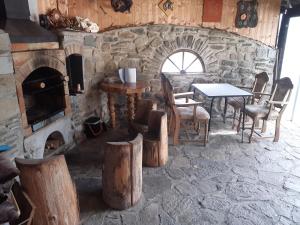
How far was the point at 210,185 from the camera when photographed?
2.75 m

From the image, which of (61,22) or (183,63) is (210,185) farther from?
(61,22)

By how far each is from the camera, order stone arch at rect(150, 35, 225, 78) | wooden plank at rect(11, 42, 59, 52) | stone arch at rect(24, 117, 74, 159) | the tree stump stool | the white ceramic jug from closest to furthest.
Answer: the tree stump stool, wooden plank at rect(11, 42, 59, 52), stone arch at rect(24, 117, 74, 159), the white ceramic jug, stone arch at rect(150, 35, 225, 78)

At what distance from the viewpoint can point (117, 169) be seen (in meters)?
2.26

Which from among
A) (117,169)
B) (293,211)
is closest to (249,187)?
(293,211)

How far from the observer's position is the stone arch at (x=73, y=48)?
3.33 meters

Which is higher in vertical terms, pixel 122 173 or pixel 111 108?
pixel 111 108

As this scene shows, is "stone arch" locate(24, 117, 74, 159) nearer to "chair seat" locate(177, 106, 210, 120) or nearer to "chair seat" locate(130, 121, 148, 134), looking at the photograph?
"chair seat" locate(130, 121, 148, 134)

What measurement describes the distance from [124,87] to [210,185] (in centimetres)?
201

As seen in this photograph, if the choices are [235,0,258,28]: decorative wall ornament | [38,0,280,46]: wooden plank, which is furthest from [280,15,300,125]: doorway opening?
[235,0,258,28]: decorative wall ornament

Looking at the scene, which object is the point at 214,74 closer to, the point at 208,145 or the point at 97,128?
the point at 208,145

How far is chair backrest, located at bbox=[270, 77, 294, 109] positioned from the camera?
3.63m

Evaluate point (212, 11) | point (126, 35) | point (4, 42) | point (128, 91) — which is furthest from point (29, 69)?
point (212, 11)

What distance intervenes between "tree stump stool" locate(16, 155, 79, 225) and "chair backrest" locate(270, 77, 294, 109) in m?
3.31

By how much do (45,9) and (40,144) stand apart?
1.93 meters
